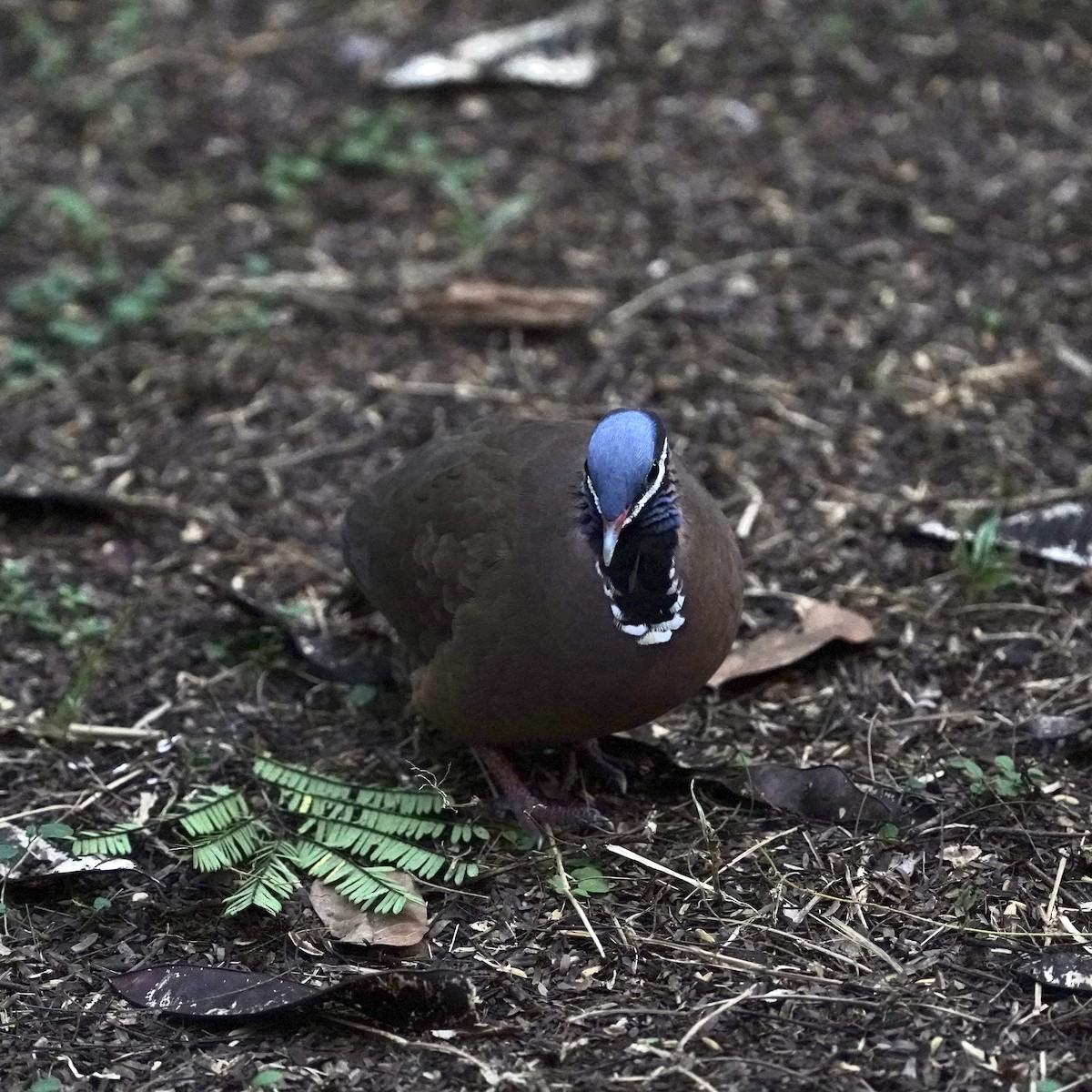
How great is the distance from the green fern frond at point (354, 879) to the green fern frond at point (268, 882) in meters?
0.04

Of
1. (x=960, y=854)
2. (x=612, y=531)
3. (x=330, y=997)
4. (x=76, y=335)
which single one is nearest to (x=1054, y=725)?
(x=960, y=854)

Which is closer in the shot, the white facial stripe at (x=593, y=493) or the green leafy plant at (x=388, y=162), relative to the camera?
the white facial stripe at (x=593, y=493)

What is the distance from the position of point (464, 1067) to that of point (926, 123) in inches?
204

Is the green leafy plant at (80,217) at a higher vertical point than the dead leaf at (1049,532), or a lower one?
higher

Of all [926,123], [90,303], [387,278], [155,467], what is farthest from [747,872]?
[926,123]

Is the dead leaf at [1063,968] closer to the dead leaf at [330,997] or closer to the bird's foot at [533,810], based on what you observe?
the bird's foot at [533,810]

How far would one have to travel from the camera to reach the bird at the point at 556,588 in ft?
12.2

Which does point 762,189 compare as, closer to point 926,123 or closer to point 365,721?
point 926,123

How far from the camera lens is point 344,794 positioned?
410 centimetres

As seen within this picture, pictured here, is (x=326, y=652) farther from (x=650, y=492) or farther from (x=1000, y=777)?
(x=1000, y=777)

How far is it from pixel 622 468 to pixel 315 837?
48.4 inches

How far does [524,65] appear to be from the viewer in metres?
7.55

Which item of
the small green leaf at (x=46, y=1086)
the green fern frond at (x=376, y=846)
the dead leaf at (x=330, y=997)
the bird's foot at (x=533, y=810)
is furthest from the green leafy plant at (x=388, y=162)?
the small green leaf at (x=46, y=1086)

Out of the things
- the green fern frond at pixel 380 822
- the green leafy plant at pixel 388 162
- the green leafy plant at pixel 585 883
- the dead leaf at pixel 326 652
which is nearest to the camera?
the green leafy plant at pixel 585 883
